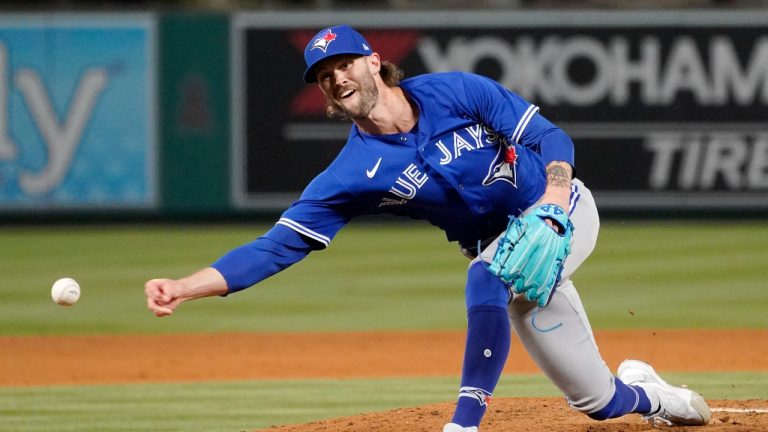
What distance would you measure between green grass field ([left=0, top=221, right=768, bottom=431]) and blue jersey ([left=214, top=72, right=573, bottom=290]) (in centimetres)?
170

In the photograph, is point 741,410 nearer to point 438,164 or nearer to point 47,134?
point 438,164

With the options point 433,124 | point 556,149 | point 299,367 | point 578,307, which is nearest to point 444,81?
point 433,124

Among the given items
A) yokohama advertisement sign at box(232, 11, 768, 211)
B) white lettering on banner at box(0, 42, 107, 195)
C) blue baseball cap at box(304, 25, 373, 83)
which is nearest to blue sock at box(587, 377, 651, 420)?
blue baseball cap at box(304, 25, 373, 83)

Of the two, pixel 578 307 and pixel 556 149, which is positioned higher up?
pixel 556 149

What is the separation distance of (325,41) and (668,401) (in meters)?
2.08

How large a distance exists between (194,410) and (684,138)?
366 inches

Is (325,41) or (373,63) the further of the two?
(373,63)

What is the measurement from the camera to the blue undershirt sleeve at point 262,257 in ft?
15.6

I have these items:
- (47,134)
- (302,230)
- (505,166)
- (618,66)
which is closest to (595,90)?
(618,66)

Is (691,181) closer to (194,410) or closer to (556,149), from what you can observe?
(194,410)

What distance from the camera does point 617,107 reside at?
1503 centimetres

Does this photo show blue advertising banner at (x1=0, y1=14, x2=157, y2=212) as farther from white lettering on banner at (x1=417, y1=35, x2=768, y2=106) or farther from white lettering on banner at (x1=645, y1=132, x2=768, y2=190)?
white lettering on banner at (x1=645, y1=132, x2=768, y2=190)

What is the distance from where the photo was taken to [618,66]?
1507 cm

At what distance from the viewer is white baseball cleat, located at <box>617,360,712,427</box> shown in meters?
5.48
